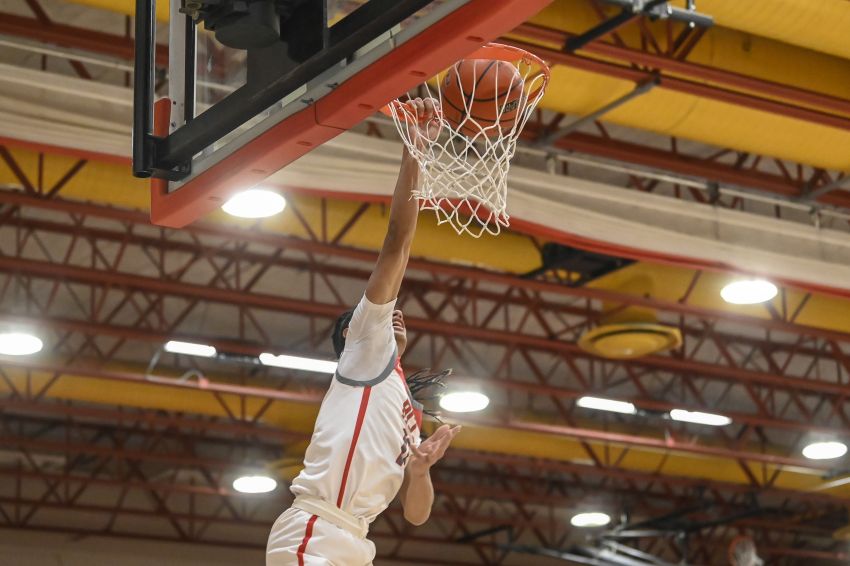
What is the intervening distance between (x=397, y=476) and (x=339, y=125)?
5.70ft

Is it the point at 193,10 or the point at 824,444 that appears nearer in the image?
the point at 193,10

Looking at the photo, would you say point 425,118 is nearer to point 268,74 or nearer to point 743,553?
point 268,74

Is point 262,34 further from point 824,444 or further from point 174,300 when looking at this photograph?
point 824,444

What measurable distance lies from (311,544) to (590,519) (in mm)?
24999

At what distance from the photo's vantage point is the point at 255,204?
13.4 meters

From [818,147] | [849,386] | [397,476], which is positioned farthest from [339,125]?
[849,386]

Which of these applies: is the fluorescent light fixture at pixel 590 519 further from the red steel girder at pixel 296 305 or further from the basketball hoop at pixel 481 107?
the basketball hoop at pixel 481 107

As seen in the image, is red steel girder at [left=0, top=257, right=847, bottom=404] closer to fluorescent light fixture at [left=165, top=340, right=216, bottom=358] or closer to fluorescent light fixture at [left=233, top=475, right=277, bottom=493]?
fluorescent light fixture at [left=165, top=340, right=216, bottom=358]

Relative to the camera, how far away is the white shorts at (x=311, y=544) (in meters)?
5.90

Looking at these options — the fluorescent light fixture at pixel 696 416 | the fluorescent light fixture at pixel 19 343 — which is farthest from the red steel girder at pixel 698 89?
the fluorescent light fixture at pixel 696 416

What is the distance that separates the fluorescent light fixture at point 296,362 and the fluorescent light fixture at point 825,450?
10.3m

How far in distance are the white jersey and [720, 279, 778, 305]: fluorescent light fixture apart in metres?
9.97

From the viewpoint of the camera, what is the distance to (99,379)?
69.8 ft

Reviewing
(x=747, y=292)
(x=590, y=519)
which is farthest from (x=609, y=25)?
(x=590, y=519)
